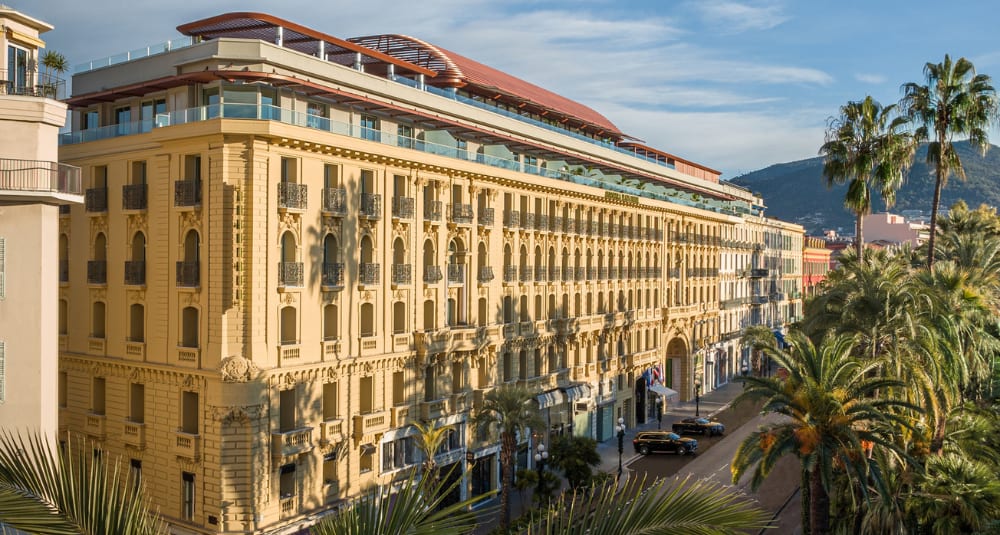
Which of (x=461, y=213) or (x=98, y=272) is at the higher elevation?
(x=461, y=213)

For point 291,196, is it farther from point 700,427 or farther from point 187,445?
point 700,427

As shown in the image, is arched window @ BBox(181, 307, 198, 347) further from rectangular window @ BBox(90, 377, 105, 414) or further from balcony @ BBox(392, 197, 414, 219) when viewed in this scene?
balcony @ BBox(392, 197, 414, 219)

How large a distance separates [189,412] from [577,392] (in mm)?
29498

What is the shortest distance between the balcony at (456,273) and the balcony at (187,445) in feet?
53.9

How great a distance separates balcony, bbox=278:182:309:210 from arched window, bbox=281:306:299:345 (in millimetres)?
4400

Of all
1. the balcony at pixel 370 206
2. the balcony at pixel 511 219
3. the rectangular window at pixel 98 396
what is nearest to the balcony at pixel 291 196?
the balcony at pixel 370 206

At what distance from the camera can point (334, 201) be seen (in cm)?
3872

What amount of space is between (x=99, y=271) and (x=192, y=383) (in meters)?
8.51

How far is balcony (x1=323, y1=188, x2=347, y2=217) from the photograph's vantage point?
3850 cm

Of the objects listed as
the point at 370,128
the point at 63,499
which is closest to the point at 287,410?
the point at 370,128

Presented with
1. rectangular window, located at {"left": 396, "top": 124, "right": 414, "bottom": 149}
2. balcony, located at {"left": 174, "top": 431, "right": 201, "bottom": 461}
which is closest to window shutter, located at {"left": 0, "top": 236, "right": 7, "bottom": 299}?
balcony, located at {"left": 174, "top": 431, "right": 201, "bottom": 461}

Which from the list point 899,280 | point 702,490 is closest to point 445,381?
point 899,280

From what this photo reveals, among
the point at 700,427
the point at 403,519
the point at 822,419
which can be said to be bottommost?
the point at 700,427

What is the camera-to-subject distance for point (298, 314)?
37.4 metres
